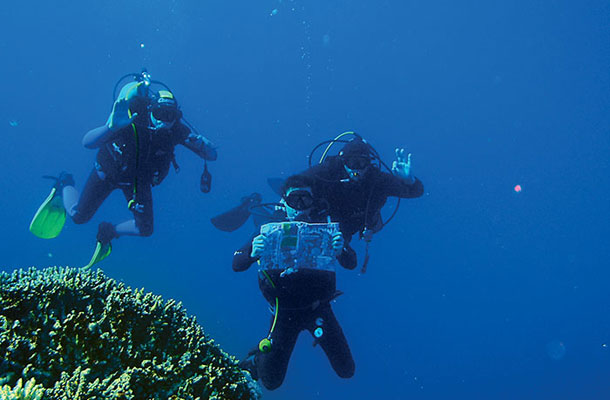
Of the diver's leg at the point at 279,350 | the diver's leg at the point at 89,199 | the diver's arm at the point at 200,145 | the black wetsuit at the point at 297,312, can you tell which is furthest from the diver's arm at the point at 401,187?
the diver's leg at the point at 89,199

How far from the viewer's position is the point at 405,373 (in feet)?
79.0

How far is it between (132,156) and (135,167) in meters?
0.21

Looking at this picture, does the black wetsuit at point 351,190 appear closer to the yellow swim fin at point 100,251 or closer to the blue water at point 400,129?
the yellow swim fin at point 100,251

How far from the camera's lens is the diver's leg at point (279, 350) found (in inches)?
226

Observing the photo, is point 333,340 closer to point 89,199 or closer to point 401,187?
point 401,187

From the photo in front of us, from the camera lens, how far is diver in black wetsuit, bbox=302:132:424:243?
6.46m

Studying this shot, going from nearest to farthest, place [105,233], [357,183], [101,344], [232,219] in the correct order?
[101,344]
[357,183]
[105,233]
[232,219]

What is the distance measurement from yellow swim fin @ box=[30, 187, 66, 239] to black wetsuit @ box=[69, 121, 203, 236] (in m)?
0.81

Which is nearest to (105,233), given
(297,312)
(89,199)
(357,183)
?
(89,199)

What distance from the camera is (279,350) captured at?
5.80 m

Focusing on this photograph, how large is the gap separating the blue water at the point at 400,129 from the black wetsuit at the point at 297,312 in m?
26.2

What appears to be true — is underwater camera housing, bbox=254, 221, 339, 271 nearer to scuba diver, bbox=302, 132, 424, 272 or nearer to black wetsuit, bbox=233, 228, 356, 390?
black wetsuit, bbox=233, 228, 356, 390

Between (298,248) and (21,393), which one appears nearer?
(21,393)

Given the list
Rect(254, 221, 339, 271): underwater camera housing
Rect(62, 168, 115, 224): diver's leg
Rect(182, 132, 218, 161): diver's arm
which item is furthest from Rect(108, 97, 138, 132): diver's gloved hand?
Rect(254, 221, 339, 271): underwater camera housing
